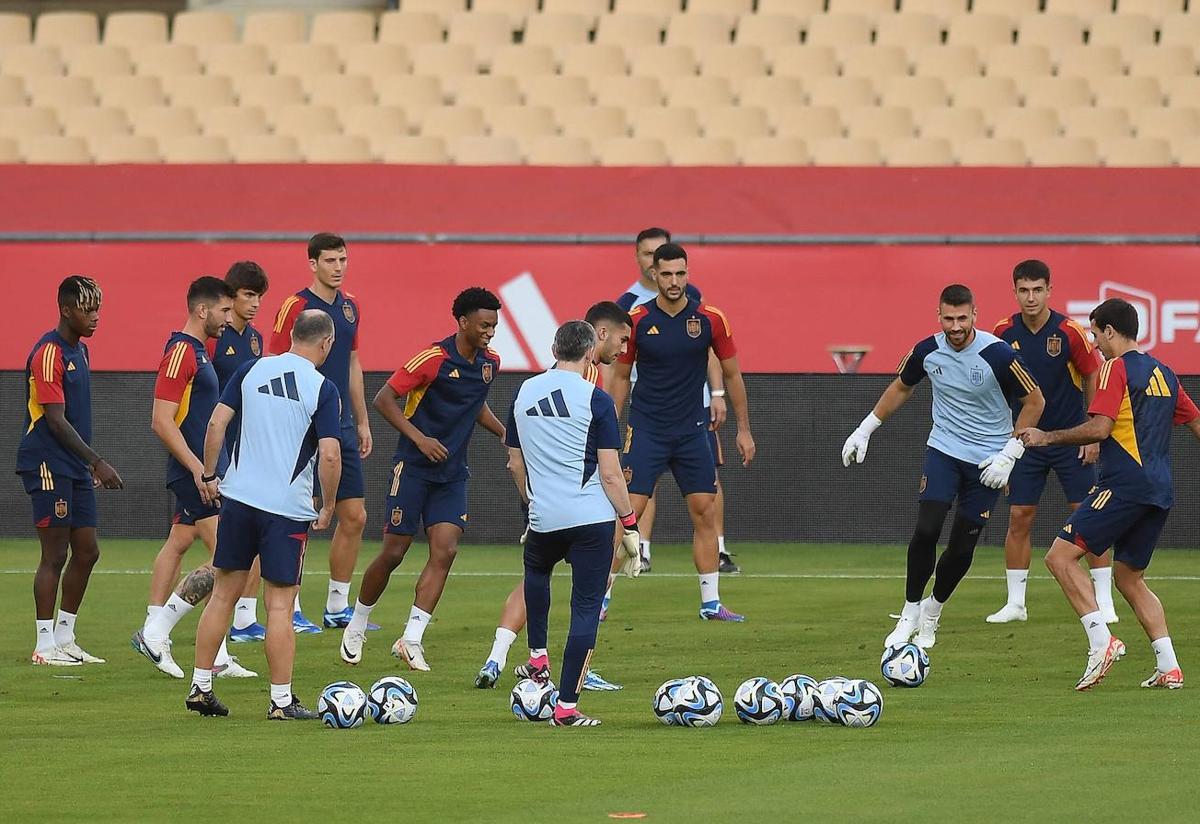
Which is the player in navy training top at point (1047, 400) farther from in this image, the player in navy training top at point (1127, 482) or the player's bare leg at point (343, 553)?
the player's bare leg at point (343, 553)

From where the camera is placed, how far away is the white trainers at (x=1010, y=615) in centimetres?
1269

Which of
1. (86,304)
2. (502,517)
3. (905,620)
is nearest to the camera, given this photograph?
(86,304)

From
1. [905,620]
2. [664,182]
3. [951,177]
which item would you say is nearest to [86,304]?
[905,620]

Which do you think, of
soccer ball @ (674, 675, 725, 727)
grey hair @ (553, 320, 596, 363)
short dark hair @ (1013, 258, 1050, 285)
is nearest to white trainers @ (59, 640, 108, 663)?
grey hair @ (553, 320, 596, 363)

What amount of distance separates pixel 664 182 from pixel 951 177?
9.74 feet

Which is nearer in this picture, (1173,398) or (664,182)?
(1173,398)

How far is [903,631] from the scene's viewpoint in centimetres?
1134

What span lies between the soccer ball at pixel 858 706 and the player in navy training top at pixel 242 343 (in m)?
3.71

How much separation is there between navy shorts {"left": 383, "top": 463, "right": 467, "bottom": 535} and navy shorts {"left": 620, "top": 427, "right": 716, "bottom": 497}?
1849 mm

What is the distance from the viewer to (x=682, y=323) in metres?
12.7

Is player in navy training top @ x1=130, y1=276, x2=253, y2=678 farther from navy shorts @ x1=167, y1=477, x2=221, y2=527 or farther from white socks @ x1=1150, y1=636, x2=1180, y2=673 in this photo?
white socks @ x1=1150, y1=636, x2=1180, y2=673

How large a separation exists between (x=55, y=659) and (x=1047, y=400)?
6639 mm

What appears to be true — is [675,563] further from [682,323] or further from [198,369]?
[198,369]

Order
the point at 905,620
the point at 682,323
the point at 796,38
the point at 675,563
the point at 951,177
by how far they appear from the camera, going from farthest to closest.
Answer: the point at 796,38
the point at 951,177
the point at 675,563
the point at 682,323
the point at 905,620
